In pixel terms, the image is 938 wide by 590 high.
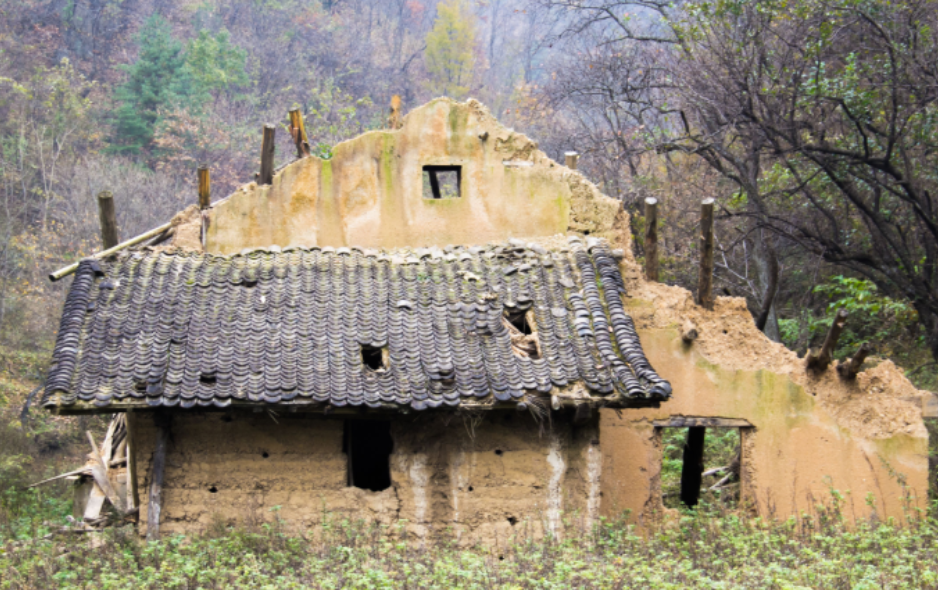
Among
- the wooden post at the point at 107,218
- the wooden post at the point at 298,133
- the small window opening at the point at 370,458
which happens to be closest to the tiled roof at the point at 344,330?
the wooden post at the point at 107,218

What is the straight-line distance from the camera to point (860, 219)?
1847 centimetres

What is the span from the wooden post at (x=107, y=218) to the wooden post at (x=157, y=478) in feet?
9.02

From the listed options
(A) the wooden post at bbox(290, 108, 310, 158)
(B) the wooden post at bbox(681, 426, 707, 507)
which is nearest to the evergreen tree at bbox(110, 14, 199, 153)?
(A) the wooden post at bbox(290, 108, 310, 158)

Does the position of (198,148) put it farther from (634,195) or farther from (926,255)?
(926,255)

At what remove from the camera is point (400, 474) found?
1145 centimetres

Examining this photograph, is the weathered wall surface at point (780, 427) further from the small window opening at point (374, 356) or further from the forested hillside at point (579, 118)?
the forested hillside at point (579, 118)

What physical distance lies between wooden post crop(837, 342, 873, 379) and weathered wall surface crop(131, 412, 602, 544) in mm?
3520

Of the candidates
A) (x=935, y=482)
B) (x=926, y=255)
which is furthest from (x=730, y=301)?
(x=926, y=255)

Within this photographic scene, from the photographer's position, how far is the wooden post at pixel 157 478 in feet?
36.2

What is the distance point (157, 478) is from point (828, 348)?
8.46 meters

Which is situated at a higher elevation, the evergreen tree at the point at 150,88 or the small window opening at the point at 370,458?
the evergreen tree at the point at 150,88

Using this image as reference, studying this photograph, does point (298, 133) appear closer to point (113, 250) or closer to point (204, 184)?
point (204, 184)

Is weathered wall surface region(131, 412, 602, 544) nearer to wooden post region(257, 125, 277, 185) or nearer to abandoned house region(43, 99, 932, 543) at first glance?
abandoned house region(43, 99, 932, 543)

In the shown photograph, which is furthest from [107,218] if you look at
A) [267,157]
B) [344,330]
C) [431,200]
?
[431,200]
